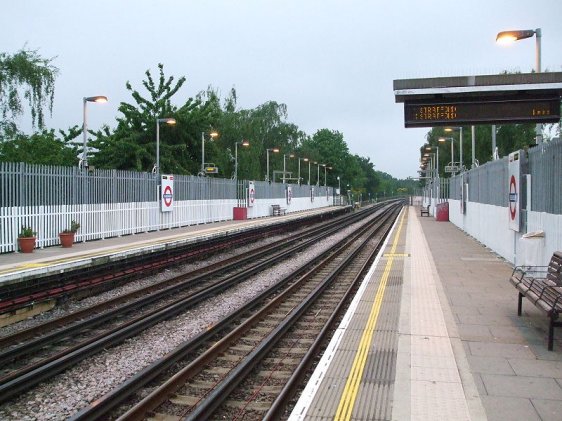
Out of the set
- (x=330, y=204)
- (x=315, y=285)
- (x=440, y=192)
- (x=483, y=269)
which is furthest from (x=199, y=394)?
(x=330, y=204)

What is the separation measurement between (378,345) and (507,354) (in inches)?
58.8

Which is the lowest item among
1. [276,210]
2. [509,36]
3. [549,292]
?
[549,292]

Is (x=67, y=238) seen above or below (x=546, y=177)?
below

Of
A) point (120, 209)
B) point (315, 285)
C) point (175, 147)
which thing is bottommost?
point (315, 285)

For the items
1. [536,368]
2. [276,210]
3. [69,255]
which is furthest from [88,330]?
[276,210]

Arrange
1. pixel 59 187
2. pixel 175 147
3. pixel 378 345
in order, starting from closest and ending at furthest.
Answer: pixel 378 345 < pixel 59 187 < pixel 175 147

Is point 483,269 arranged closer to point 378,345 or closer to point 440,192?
point 378,345

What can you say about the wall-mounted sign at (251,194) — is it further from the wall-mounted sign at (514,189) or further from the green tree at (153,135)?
the wall-mounted sign at (514,189)

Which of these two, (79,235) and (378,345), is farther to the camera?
(79,235)

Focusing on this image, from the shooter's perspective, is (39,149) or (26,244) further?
(39,149)

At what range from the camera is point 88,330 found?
29.4ft

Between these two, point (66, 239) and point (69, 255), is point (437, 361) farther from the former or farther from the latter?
point (66, 239)

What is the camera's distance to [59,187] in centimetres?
1806

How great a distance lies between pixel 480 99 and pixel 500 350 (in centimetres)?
597
